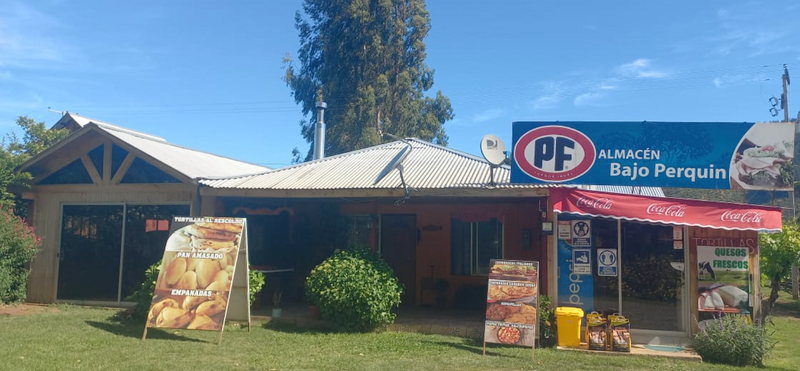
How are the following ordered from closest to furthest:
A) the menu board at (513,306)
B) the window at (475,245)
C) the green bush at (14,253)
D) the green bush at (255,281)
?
the menu board at (513,306) → the green bush at (255,281) → the green bush at (14,253) → the window at (475,245)

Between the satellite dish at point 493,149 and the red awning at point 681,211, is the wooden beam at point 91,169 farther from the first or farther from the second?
the red awning at point 681,211

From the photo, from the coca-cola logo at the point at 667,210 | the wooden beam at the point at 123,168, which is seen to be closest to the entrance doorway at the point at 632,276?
the coca-cola logo at the point at 667,210

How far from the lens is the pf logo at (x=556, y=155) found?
9.80 m

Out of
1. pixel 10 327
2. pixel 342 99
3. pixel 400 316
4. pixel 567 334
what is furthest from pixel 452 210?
pixel 342 99

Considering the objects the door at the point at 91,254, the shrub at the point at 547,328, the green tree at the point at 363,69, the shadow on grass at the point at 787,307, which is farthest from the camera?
the green tree at the point at 363,69

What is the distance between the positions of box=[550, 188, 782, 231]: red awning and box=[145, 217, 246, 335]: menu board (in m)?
5.19

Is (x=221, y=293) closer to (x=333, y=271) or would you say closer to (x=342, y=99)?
(x=333, y=271)

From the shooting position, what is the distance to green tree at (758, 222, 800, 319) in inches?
372

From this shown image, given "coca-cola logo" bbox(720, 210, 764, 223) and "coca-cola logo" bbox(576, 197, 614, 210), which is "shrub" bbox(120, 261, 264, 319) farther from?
"coca-cola logo" bbox(720, 210, 764, 223)

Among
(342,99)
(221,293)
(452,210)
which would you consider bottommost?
(221,293)

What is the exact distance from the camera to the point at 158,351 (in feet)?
25.4

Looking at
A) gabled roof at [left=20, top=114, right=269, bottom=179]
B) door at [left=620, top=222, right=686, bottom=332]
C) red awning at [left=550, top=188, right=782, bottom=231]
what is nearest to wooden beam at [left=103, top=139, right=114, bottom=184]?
gabled roof at [left=20, top=114, right=269, bottom=179]

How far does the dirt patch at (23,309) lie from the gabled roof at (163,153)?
276 cm

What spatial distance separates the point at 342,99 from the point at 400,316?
1781 centimetres
